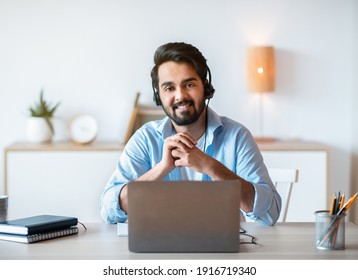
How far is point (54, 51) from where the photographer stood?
15.5ft

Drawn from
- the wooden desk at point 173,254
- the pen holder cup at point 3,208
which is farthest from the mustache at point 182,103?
the pen holder cup at point 3,208

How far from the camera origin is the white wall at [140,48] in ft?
15.4

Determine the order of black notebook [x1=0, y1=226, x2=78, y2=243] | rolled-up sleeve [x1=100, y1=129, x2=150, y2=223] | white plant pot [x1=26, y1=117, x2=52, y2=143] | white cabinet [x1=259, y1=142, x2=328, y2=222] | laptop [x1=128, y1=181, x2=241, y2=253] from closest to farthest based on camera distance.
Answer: laptop [x1=128, y1=181, x2=241, y2=253] < black notebook [x1=0, y1=226, x2=78, y2=243] < rolled-up sleeve [x1=100, y1=129, x2=150, y2=223] < white cabinet [x1=259, y1=142, x2=328, y2=222] < white plant pot [x1=26, y1=117, x2=52, y2=143]

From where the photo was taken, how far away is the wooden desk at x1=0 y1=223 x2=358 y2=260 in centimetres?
177

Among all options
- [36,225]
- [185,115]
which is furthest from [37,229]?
[185,115]

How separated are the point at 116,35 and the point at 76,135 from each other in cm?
77

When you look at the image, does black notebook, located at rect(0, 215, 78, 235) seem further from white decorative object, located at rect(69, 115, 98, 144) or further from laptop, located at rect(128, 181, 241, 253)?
white decorative object, located at rect(69, 115, 98, 144)

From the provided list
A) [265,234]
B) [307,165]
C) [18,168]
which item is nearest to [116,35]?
[18,168]

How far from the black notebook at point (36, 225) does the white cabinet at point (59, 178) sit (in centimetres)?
220

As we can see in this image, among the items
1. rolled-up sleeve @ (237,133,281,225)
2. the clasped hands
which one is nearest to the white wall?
rolled-up sleeve @ (237,133,281,225)

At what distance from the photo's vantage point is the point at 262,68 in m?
4.56

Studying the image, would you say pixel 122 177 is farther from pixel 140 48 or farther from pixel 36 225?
pixel 140 48

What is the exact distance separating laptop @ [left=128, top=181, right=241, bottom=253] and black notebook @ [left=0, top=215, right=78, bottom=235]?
1.20ft

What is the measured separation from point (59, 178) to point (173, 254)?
2709 mm
